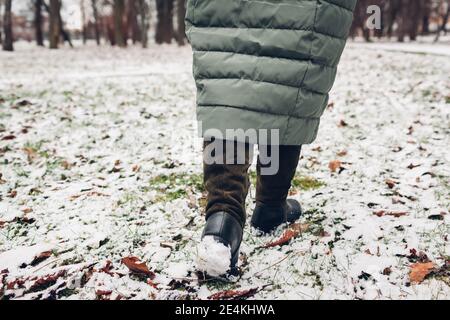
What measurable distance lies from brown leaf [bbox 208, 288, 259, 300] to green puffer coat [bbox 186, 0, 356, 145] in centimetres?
68

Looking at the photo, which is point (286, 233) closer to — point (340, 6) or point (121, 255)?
point (121, 255)

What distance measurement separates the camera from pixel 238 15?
148 cm

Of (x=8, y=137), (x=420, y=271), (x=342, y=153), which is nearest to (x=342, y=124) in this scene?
(x=342, y=153)

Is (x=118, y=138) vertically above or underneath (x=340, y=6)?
underneath

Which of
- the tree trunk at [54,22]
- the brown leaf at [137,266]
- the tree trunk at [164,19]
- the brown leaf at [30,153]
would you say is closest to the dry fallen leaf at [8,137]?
the brown leaf at [30,153]

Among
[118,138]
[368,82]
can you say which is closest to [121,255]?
[118,138]

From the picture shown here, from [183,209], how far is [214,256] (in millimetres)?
962

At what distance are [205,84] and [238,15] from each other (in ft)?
1.02

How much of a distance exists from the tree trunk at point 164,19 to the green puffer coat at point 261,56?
28.2 meters

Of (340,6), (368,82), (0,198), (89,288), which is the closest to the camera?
(340,6)

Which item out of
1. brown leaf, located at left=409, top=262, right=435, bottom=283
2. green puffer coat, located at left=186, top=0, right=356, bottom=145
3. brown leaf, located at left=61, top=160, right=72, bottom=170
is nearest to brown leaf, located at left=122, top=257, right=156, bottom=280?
green puffer coat, located at left=186, top=0, right=356, bottom=145

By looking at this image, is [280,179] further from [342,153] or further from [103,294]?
[342,153]

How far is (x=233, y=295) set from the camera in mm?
1578
